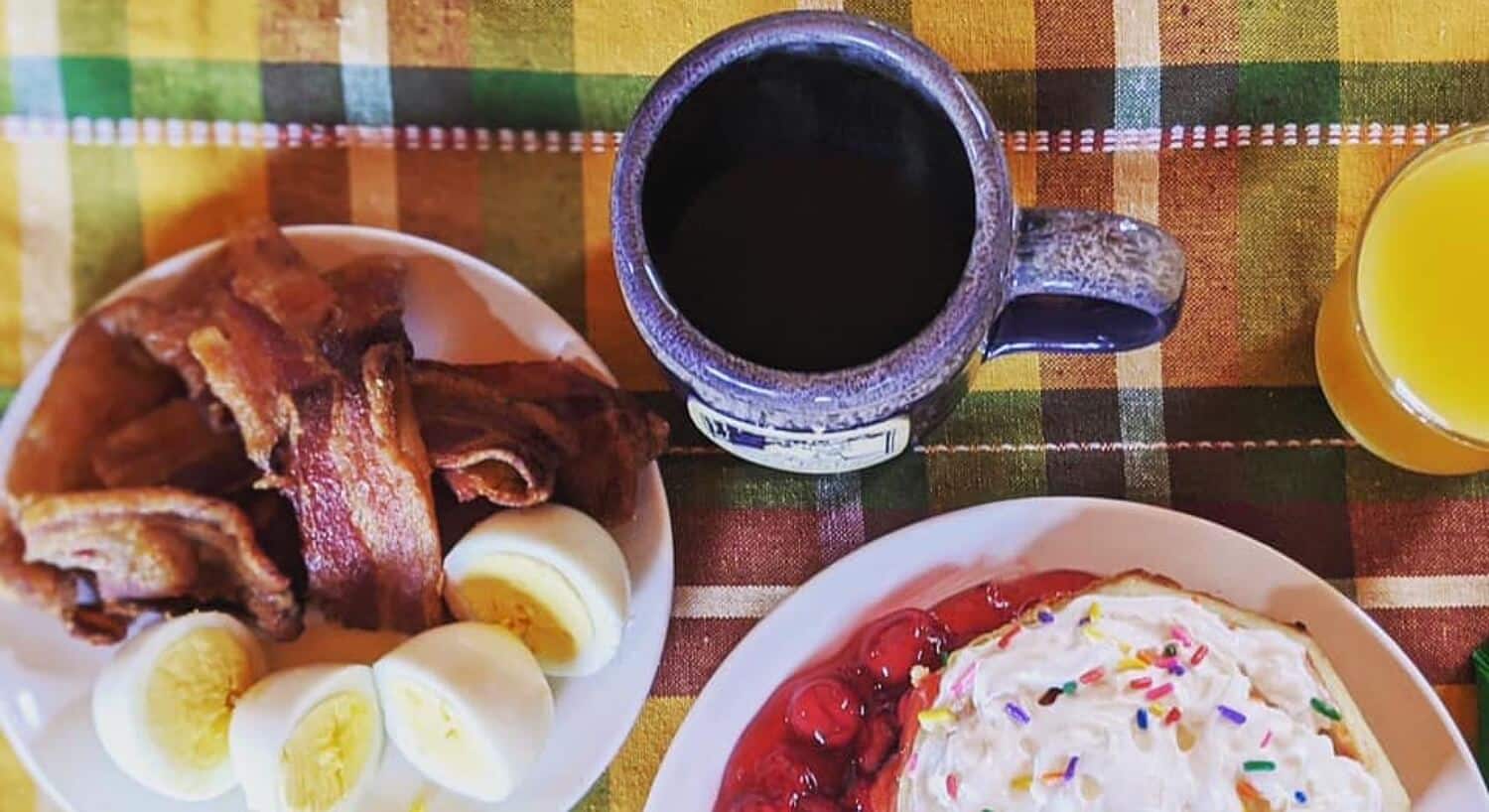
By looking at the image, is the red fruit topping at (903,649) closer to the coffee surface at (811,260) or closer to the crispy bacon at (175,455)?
the coffee surface at (811,260)

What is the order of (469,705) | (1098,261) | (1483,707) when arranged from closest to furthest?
1. (1098,261)
2. (469,705)
3. (1483,707)

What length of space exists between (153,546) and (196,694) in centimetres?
10

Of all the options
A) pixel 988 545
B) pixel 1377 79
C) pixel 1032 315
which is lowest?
pixel 988 545

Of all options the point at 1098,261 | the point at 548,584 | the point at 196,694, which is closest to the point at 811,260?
the point at 1098,261

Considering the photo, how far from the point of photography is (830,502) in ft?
3.67

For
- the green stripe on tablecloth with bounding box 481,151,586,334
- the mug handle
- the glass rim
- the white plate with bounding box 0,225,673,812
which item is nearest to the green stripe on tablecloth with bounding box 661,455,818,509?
the white plate with bounding box 0,225,673,812

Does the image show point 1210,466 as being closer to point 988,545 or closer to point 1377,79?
point 988,545

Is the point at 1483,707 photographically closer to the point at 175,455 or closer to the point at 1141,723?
the point at 1141,723

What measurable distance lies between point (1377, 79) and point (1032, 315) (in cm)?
34

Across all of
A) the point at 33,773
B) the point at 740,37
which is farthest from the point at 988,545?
the point at 33,773

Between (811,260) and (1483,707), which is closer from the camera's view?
(811,260)

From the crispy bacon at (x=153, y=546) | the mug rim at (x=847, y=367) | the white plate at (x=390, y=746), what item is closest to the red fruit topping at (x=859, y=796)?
the white plate at (x=390, y=746)

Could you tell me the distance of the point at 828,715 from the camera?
104 cm

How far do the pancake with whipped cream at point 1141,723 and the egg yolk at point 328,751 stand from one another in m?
0.34
